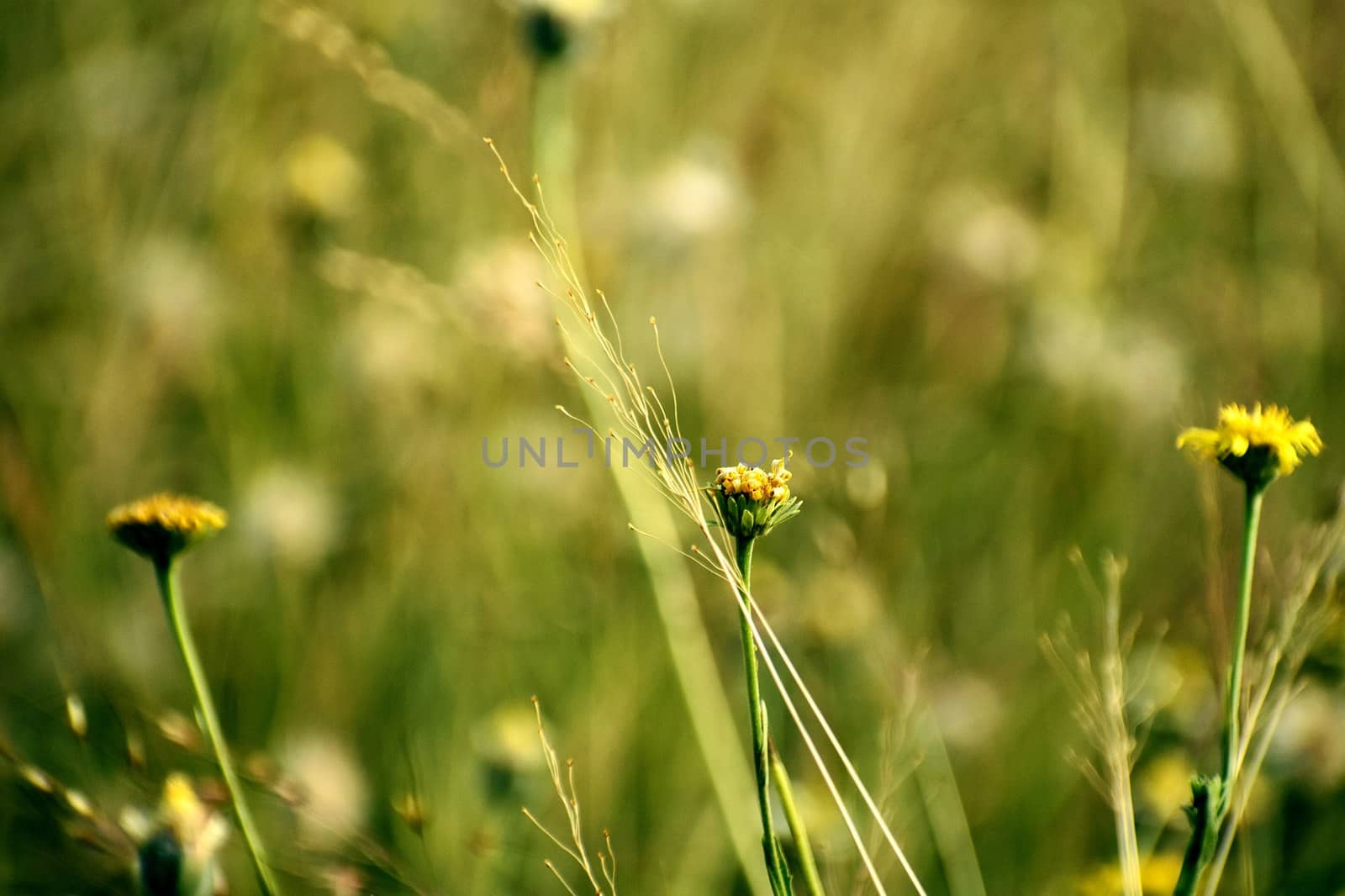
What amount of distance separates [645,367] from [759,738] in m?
0.99

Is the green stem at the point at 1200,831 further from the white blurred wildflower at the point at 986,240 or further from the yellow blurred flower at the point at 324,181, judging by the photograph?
the white blurred wildflower at the point at 986,240

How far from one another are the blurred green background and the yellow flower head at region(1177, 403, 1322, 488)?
19cm

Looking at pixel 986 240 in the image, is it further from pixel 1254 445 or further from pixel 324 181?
pixel 1254 445

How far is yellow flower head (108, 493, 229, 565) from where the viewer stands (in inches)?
18.1

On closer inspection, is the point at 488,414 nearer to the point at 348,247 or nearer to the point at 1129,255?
the point at 348,247

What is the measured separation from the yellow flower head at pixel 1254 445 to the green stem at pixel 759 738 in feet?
0.70

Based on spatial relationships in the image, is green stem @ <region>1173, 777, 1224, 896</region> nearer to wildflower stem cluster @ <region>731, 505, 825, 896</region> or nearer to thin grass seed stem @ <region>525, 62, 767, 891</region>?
wildflower stem cluster @ <region>731, 505, 825, 896</region>

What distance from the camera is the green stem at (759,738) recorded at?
12.5 inches

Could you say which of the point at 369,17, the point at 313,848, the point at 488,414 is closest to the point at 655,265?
the point at 488,414

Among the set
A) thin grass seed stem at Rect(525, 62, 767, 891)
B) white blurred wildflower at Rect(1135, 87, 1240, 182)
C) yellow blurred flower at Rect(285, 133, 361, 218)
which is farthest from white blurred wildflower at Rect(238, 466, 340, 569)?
white blurred wildflower at Rect(1135, 87, 1240, 182)

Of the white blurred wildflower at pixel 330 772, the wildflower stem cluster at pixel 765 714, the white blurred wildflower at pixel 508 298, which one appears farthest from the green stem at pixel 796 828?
the white blurred wildflower at pixel 330 772

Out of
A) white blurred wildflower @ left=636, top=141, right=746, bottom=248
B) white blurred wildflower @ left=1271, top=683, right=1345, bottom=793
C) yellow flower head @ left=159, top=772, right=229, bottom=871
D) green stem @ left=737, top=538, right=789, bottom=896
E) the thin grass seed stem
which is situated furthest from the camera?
white blurred wildflower @ left=636, top=141, right=746, bottom=248

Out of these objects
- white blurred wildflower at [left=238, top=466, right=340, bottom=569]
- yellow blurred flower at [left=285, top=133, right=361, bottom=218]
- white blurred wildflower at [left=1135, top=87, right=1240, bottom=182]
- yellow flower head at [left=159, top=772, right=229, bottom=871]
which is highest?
white blurred wildflower at [left=1135, top=87, right=1240, bottom=182]

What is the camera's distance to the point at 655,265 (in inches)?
51.4
